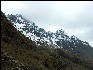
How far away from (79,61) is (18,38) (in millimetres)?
135179

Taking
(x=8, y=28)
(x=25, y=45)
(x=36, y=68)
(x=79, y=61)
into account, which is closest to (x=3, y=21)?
(x=8, y=28)

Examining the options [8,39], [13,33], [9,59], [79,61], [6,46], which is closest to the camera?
[9,59]

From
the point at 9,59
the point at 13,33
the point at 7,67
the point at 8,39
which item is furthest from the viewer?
the point at 13,33

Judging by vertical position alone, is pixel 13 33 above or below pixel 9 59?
above

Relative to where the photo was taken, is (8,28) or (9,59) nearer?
(9,59)

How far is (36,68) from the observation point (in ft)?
95.8

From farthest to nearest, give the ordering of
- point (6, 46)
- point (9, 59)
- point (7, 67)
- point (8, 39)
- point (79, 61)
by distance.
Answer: point (79, 61), point (8, 39), point (6, 46), point (9, 59), point (7, 67)

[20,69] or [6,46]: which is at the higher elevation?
[6,46]

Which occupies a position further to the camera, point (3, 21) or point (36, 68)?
point (3, 21)

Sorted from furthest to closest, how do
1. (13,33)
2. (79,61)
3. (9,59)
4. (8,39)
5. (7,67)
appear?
1. (79,61)
2. (13,33)
3. (8,39)
4. (9,59)
5. (7,67)

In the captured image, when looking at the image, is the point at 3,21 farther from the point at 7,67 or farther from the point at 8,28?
the point at 7,67

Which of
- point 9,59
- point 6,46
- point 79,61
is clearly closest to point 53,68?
point 6,46

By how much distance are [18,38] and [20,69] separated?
1576cm

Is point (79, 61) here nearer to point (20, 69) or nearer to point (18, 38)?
point (18, 38)
